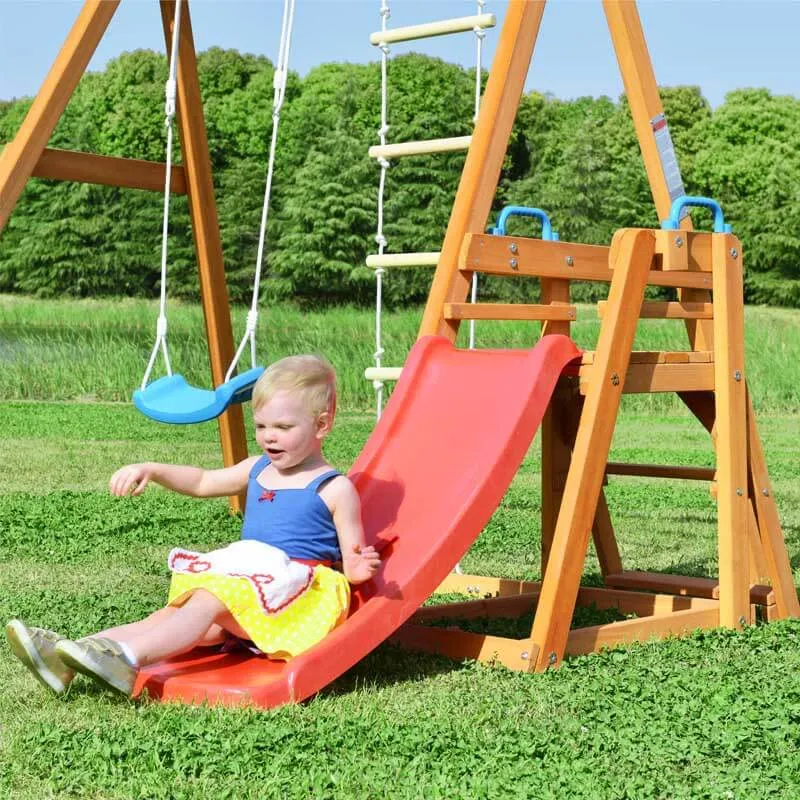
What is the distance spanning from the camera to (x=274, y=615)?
12.2 feet

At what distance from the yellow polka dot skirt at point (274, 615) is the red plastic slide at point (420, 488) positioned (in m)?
0.06

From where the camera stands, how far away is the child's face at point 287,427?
3.91 m

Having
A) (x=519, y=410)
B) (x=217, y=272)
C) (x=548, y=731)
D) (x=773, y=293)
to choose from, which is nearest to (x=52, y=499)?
(x=217, y=272)

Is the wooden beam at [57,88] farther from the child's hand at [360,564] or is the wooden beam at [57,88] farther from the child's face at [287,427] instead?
the child's hand at [360,564]

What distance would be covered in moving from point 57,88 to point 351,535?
106 inches

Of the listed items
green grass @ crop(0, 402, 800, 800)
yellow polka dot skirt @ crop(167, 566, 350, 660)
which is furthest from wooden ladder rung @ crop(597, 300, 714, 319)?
yellow polka dot skirt @ crop(167, 566, 350, 660)

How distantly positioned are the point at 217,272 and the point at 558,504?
2788mm

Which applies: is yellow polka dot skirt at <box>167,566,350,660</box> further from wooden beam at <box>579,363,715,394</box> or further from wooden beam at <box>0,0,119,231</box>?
wooden beam at <box>0,0,119,231</box>

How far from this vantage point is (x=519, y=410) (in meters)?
4.15

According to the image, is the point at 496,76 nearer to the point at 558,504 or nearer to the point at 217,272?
the point at 558,504

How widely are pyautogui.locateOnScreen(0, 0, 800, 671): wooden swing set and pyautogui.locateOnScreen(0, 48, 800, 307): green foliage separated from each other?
24.3 m

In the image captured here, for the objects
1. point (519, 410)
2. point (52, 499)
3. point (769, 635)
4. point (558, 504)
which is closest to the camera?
point (519, 410)

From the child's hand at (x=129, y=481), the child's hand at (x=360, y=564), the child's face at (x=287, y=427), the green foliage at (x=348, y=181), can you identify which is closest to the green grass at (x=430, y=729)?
the child's hand at (x=360, y=564)

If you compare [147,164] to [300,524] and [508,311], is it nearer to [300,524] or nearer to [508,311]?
[508,311]
